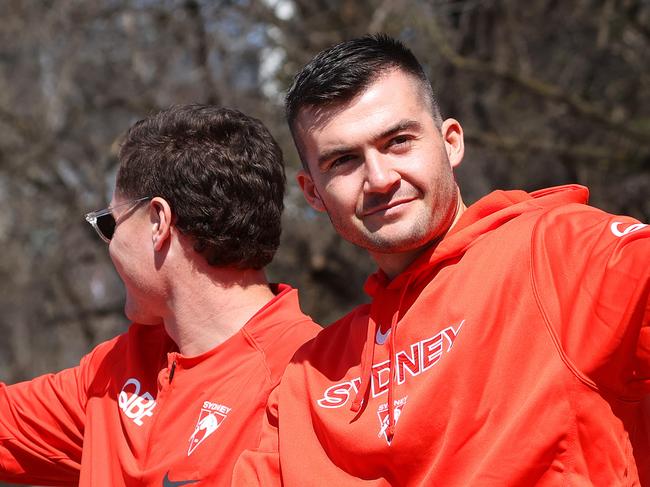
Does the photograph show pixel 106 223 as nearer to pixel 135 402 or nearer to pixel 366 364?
pixel 135 402

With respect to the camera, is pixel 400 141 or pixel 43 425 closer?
pixel 400 141

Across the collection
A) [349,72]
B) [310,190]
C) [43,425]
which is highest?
[349,72]

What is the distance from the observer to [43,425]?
336cm

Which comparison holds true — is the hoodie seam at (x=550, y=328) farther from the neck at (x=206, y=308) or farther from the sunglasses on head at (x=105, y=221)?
the sunglasses on head at (x=105, y=221)

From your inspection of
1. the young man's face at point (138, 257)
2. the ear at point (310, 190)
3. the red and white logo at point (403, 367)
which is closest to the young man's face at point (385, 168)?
the ear at point (310, 190)

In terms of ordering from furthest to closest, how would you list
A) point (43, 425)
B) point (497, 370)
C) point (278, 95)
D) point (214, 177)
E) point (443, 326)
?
point (278, 95) → point (43, 425) → point (214, 177) → point (443, 326) → point (497, 370)

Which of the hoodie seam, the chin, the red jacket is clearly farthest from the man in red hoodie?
the chin

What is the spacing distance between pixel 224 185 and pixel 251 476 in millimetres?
940

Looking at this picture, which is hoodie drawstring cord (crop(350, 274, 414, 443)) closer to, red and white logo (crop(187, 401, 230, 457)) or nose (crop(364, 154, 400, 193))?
nose (crop(364, 154, 400, 193))

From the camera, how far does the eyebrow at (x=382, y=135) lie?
7.73ft

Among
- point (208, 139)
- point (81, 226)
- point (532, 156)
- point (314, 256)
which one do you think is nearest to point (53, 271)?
point (81, 226)

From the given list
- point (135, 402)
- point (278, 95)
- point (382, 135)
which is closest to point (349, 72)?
point (382, 135)

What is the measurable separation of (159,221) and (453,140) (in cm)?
100

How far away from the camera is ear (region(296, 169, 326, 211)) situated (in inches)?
102
